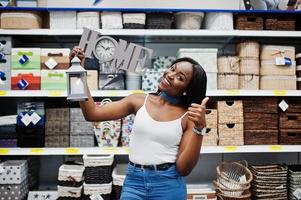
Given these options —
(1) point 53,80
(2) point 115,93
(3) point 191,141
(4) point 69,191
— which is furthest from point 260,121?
(1) point 53,80

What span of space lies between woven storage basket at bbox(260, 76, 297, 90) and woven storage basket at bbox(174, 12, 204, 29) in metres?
0.85

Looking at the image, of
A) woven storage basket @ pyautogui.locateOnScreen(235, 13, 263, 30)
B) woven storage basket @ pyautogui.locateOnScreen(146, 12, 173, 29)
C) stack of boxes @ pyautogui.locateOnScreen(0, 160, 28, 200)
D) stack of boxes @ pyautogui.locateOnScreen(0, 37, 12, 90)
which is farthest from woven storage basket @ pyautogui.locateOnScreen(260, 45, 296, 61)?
stack of boxes @ pyautogui.locateOnScreen(0, 160, 28, 200)

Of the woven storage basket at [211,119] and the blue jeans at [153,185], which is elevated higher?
the woven storage basket at [211,119]

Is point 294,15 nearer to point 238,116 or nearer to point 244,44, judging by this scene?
point 244,44

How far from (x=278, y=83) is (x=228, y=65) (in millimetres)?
534

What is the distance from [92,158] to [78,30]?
3.92ft

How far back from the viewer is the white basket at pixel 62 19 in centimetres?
295

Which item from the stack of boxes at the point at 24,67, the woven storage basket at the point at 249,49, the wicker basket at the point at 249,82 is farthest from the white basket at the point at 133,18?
the wicker basket at the point at 249,82

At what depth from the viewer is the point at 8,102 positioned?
3.45m

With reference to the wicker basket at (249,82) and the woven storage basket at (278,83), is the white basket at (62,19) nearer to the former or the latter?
the wicker basket at (249,82)

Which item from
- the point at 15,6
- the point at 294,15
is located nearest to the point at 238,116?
the point at 294,15

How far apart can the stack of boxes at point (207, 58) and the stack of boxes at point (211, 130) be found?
0.87 ft

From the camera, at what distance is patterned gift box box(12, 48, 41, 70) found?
2891mm

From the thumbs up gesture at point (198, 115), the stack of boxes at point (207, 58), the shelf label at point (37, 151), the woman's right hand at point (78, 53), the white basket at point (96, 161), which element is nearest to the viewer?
the thumbs up gesture at point (198, 115)
